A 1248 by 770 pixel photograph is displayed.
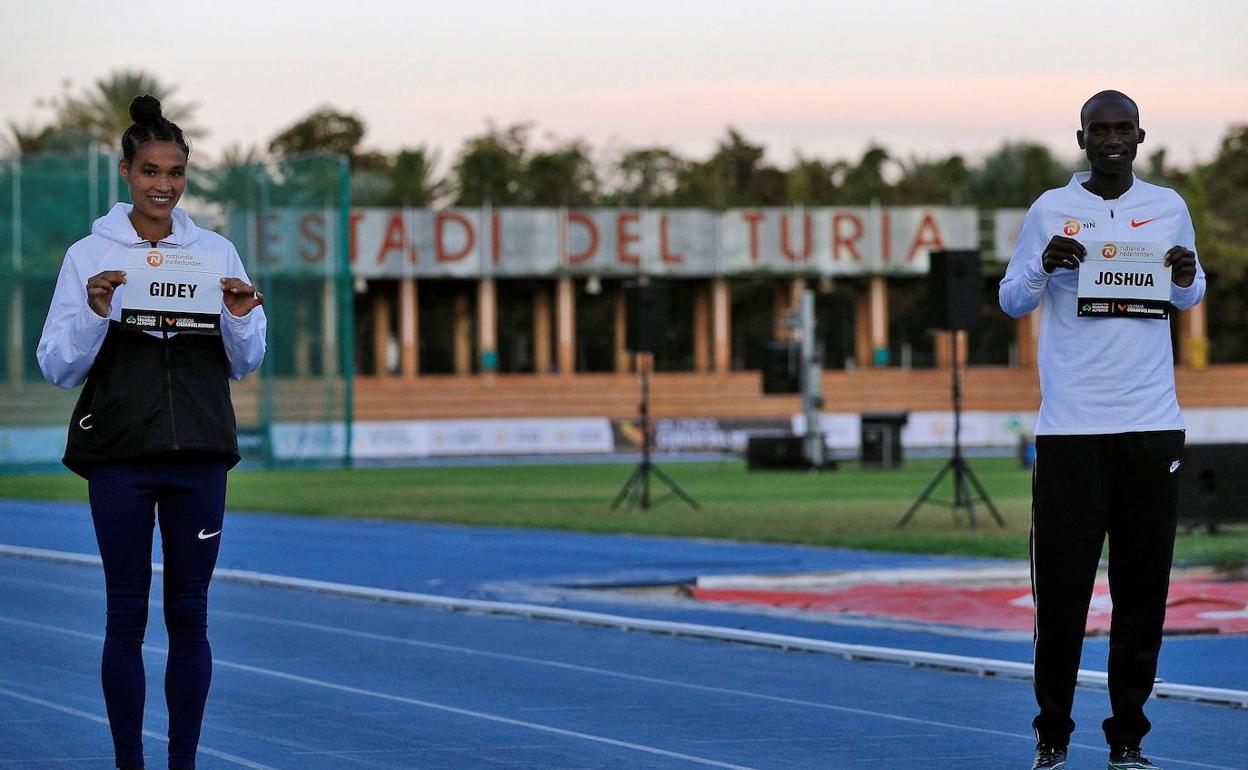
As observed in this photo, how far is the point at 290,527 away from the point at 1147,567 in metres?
18.0

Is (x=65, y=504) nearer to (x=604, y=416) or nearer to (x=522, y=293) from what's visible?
(x=604, y=416)

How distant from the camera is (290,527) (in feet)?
77.4

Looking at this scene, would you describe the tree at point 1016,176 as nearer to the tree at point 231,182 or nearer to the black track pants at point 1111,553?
the tree at point 231,182

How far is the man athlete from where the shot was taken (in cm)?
629

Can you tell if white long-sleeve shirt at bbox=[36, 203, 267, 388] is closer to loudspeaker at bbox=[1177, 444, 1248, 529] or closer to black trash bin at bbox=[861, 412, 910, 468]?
loudspeaker at bbox=[1177, 444, 1248, 529]

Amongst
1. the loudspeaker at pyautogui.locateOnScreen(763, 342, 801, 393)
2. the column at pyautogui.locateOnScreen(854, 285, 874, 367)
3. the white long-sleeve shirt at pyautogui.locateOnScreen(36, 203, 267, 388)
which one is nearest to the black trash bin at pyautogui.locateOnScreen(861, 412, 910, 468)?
the loudspeaker at pyautogui.locateOnScreen(763, 342, 801, 393)

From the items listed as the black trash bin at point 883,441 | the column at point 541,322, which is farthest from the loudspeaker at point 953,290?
the column at point 541,322

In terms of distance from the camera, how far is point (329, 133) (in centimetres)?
8638

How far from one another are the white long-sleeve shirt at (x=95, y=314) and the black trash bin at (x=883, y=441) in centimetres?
3625

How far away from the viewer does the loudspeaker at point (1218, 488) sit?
19.5m

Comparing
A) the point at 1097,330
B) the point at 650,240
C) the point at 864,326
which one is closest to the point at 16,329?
the point at 1097,330

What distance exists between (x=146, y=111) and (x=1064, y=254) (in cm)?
264

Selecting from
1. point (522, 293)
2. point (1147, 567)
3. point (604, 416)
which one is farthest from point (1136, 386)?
point (522, 293)

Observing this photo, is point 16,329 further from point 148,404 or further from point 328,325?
point 148,404
